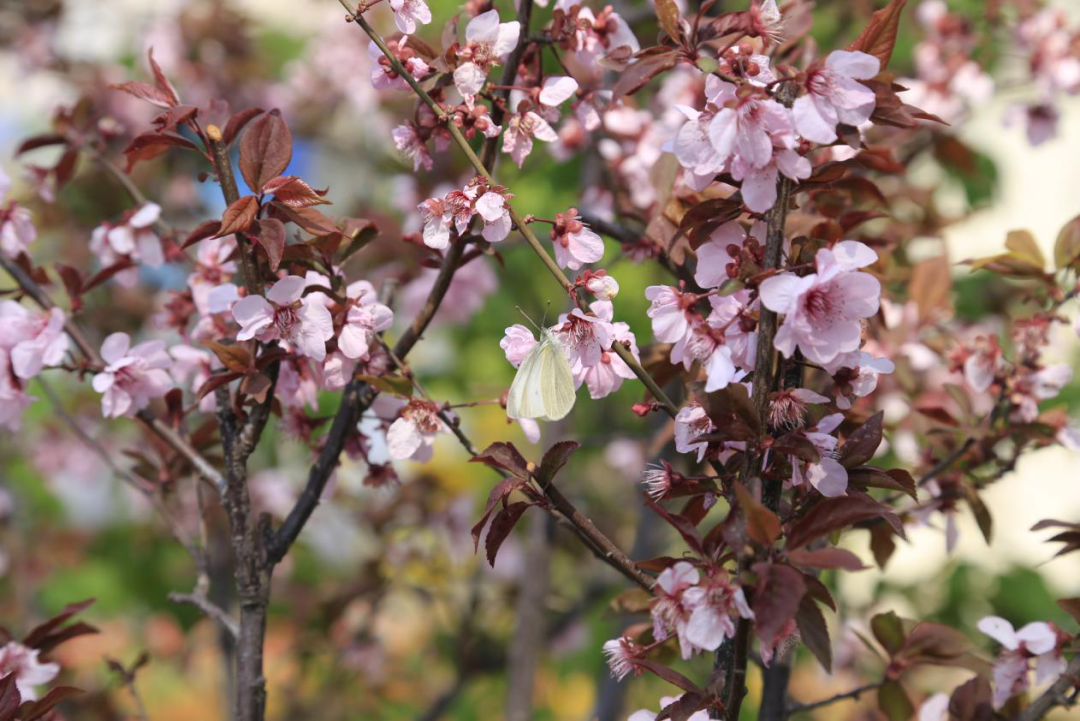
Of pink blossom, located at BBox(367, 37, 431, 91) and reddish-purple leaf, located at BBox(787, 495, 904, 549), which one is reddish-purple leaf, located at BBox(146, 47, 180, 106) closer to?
pink blossom, located at BBox(367, 37, 431, 91)

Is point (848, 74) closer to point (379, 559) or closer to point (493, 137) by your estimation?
point (493, 137)

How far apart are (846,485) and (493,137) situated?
2.01 ft

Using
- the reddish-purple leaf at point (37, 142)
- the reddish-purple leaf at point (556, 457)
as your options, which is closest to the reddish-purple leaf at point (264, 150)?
the reddish-purple leaf at point (556, 457)

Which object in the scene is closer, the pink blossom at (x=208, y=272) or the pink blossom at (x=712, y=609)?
the pink blossom at (x=712, y=609)

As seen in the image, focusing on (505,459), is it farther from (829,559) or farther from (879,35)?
(879,35)

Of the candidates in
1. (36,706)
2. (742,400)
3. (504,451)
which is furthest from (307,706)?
(742,400)

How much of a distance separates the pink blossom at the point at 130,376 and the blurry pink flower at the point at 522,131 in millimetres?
631

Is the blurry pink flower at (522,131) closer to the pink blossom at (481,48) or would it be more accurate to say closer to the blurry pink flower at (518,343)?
the pink blossom at (481,48)

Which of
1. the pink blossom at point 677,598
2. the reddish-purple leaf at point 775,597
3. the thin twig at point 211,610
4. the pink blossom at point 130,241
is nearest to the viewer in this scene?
the reddish-purple leaf at point 775,597

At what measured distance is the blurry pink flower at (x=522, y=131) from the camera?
1231 millimetres

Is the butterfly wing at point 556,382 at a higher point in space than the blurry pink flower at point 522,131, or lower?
lower

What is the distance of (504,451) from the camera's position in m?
1.14

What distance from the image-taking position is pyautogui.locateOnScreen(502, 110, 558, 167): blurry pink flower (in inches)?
48.5

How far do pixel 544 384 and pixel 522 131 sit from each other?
34cm
